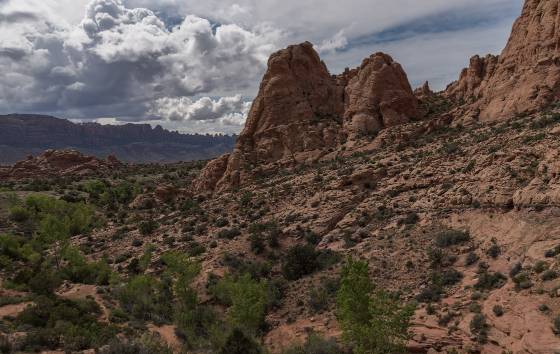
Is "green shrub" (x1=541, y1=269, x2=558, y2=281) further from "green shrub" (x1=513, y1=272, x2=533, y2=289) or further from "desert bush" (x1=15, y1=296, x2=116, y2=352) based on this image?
"desert bush" (x1=15, y1=296, x2=116, y2=352)

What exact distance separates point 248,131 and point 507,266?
163 feet

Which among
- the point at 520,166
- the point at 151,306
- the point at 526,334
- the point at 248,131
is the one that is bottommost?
the point at 151,306

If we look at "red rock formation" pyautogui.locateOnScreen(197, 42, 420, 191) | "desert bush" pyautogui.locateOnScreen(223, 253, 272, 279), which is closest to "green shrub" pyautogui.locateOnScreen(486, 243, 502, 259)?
"desert bush" pyautogui.locateOnScreen(223, 253, 272, 279)

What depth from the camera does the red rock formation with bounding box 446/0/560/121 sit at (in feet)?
151

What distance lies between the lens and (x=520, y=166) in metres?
31.1

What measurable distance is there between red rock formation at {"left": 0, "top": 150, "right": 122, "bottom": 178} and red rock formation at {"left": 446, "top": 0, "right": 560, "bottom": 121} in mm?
102273

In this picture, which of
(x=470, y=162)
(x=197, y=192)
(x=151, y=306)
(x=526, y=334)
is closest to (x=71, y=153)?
(x=197, y=192)

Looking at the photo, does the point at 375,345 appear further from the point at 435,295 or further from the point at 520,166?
the point at 520,166

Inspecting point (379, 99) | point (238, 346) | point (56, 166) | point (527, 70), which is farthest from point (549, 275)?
point (56, 166)

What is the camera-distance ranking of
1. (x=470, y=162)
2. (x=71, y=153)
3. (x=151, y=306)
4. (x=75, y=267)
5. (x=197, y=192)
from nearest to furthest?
(x=151, y=306) → (x=470, y=162) → (x=75, y=267) → (x=197, y=192) → (x=71, y=153)

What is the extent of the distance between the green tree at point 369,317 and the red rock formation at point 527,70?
36.4m

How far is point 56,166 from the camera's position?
390ft

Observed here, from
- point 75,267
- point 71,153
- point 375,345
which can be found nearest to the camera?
point 375,345

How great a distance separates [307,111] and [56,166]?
86040mm
